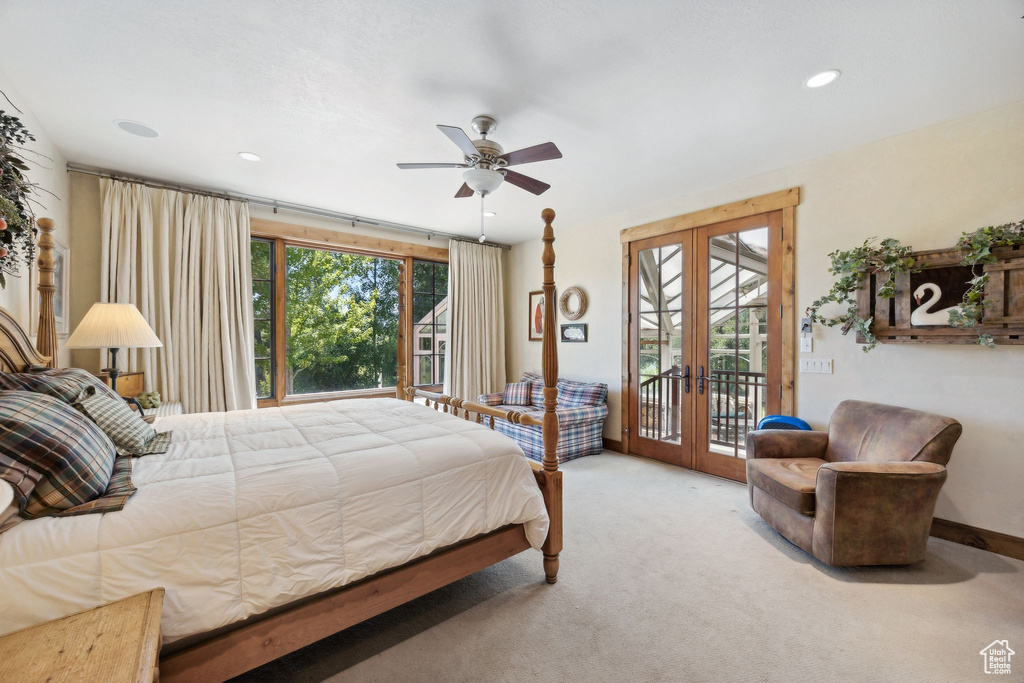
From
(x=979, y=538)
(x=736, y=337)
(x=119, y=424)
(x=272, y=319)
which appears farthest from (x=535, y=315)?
(x=119, y=424)

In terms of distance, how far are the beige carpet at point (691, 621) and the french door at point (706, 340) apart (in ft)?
4.11

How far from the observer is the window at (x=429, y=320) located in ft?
18.1

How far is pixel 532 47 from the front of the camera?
6.44ft

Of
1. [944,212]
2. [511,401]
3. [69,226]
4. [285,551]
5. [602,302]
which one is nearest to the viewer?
[285,551]

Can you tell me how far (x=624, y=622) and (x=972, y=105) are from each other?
139 inches

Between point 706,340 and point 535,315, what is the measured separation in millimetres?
2372

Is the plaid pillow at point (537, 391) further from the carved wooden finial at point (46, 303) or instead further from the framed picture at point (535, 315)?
the carved wooden finial at point (46, 303)

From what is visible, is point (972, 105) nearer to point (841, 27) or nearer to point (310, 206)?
point (841, 27)

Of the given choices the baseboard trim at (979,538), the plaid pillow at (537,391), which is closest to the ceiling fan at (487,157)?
the plaid pillow at (537,391)

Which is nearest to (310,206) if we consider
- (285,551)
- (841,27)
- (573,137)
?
(573,137)

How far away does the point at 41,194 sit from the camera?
271 cm

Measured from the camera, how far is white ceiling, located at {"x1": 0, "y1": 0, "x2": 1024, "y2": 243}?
1.78 m

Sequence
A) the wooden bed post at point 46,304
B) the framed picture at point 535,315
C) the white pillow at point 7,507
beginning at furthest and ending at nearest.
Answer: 1. the framed picture at point 535,315
2. the wooden bed post at point 46,304
3. the white pillow at point 7,507

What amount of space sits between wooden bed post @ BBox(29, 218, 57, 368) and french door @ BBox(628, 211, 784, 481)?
4524mm
